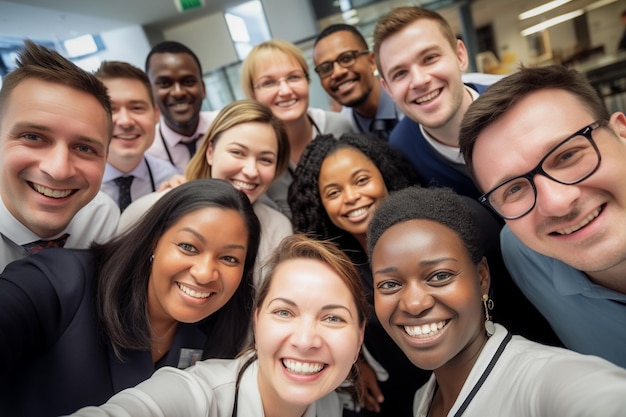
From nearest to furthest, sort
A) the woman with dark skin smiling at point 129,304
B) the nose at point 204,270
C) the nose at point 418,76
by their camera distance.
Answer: the woman with dark skin smiling at point 129,304 → the nose at point 204,270 → the nose at point 418,76

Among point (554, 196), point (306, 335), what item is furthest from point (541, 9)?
point (306, 335)

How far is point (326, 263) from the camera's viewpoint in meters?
1.41

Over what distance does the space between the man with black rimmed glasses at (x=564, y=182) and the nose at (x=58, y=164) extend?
57.1 inches

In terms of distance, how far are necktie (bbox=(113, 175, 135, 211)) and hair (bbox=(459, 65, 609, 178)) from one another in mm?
2097

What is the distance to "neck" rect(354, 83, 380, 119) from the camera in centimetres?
296

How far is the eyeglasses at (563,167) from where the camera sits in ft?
3.39

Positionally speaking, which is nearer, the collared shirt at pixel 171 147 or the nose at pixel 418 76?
the nose at pixel 418 76

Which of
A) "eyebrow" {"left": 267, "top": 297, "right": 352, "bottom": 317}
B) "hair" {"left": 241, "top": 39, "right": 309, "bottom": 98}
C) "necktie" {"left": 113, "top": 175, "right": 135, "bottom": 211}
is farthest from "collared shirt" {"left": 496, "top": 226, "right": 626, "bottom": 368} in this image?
"necktie" {"left": 113, "top": 175, "right": 135, "bottom": 211}

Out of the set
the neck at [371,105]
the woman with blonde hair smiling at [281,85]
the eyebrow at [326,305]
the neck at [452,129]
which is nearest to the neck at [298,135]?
the woman with blonde hair smiling at [281,85]

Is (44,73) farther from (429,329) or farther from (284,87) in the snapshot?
(429,329)

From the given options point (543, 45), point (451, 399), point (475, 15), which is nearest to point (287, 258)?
point (451, 399)

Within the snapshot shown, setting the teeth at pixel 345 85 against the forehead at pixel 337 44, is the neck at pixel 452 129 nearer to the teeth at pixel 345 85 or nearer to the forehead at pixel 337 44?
the teeth at pixel 345 85

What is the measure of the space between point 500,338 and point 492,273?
438 millimetres

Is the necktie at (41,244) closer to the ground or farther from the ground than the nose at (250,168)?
farther from the ground
